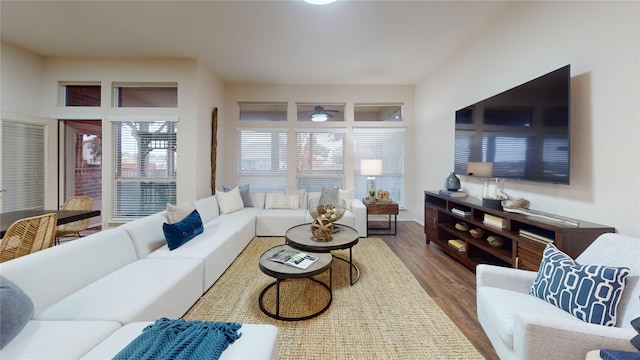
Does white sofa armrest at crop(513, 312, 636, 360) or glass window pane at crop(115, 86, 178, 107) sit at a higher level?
glass window pane at crop(115, 86, 178, 107)

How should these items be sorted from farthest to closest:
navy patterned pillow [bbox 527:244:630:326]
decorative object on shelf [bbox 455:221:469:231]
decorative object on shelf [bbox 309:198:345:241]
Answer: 1. decorative object on shelf [bbox 455:221:469:231]
2. decorative object on shelf [bbox 309:198:345:241]
3. navy patterned pillow [bbox 527:244:630:326]

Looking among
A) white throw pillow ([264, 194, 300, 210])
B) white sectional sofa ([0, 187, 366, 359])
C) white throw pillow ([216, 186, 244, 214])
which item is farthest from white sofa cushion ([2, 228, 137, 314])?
white throw pillow ([264, 194, 300, 210])

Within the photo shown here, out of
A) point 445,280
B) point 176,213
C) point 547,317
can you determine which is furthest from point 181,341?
point 445,280

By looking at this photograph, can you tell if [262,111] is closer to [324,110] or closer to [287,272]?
[324,110]

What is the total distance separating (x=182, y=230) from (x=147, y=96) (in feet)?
10.1

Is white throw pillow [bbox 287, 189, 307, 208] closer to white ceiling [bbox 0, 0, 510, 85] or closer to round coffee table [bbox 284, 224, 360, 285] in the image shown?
round coffee table [bbox 284, 224, 360, 285]

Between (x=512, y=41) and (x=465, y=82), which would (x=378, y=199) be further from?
(x=512, y=41)

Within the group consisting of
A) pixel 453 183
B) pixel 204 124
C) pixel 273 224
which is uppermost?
pixel 204 124

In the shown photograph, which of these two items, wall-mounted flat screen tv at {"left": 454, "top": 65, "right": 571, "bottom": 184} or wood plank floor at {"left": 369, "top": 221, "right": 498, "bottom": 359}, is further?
wall-mounted flat screen tv at {"left": 454, "top": 65, "right": 571, "bottom": 184}

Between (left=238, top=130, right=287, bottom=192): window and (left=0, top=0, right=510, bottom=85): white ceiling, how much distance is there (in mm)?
1386

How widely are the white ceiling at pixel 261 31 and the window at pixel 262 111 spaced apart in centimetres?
99

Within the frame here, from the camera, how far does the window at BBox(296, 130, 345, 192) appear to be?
5176 mm

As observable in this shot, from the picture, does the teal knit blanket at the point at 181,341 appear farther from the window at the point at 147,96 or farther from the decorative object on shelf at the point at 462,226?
the window at the point at 147,96

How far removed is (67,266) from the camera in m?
1.59
